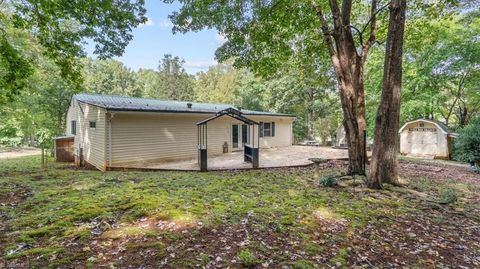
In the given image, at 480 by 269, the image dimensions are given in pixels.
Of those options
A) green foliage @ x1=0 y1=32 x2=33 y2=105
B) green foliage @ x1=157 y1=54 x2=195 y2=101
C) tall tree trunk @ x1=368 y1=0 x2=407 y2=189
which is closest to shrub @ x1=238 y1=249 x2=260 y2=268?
tall tree trunk @ x1=368 y1=0 x2=407 y2=189

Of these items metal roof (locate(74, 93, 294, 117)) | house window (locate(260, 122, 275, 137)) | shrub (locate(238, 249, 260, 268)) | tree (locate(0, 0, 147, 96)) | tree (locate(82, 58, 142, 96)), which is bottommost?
shrub (locate(238, 249, 260, 268))

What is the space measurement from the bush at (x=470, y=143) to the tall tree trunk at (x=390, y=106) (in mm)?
8995

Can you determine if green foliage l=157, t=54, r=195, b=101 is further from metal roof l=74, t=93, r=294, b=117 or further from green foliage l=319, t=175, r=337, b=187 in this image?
green foliage l=319, t=175, r=337, b=187

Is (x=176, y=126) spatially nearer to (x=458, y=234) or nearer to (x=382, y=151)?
(x=382, y=151)

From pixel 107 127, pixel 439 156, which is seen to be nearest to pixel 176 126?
pixel 107 127

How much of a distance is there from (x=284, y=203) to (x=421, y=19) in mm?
9786

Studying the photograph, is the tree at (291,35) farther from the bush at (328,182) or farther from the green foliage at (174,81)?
the green foliage at (174,81)

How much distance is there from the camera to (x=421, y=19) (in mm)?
10164

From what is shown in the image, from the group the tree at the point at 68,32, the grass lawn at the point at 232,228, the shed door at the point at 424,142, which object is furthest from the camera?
the shed door at the point at 424,142

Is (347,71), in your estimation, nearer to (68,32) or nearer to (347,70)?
(347,70)

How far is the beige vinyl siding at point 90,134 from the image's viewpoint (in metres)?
10.9

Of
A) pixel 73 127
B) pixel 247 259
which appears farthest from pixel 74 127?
pixel 247 259

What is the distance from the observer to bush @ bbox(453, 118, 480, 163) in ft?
40.8

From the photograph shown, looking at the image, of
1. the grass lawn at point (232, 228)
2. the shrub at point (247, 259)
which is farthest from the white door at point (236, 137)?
the shrub at point (247, 259)
